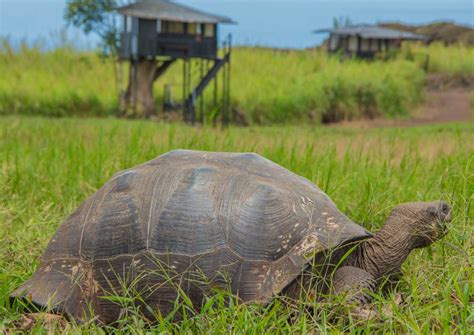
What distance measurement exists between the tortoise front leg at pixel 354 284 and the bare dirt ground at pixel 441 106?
18.9 metres

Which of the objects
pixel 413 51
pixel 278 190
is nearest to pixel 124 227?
pixel 278 190

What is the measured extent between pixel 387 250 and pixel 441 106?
82.4 ft

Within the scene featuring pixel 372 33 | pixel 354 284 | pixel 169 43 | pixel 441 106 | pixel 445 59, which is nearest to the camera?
pixel 354 284

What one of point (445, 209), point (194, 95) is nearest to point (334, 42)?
point (194, 95)

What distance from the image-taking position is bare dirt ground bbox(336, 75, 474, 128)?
78.2 ft

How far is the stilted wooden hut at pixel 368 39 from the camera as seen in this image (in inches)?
1411

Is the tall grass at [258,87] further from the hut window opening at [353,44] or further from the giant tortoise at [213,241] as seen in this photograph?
the giant tortoise at [213,241]

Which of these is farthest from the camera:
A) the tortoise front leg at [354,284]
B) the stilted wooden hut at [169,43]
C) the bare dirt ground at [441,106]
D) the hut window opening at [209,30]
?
the bare dirt ground at [441,106]

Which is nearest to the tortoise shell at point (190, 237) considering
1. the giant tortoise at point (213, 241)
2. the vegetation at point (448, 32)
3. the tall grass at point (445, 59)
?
the giant tortoise at point (213, 241)

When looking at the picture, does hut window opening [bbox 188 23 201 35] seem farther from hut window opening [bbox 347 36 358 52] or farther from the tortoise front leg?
the tortoise front leg

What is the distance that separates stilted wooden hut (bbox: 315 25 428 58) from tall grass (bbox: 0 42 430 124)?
253 inches

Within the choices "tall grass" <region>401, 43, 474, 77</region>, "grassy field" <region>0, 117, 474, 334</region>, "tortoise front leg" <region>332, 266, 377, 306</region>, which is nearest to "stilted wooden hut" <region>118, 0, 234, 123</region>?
"grassy field" <region>0, 117, 474, 334</region>

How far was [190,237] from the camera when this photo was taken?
3.29 metres

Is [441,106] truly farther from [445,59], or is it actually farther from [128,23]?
[128,23]
